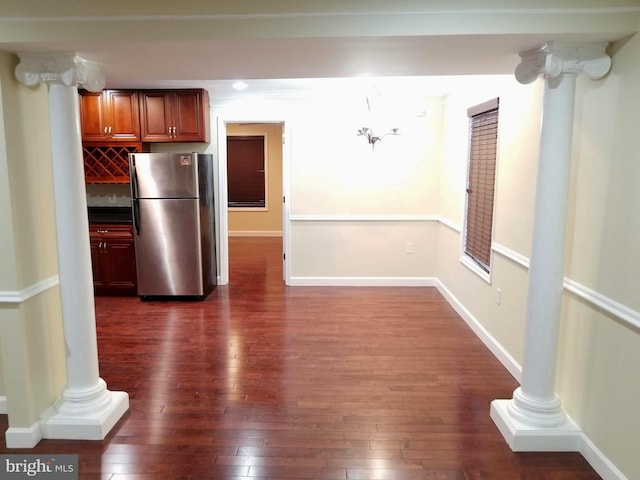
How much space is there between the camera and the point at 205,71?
9.21 ft

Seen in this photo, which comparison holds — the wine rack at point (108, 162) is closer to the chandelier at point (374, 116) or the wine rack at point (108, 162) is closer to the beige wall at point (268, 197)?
the chandelier at point (374, 116)

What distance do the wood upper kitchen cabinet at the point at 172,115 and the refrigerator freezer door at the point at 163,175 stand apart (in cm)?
49

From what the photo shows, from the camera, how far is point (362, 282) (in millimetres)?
5773

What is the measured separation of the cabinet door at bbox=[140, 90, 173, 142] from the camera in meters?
5.09

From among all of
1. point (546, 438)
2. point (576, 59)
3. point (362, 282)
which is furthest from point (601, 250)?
point (362, 282)

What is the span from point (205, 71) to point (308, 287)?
3.39 metres

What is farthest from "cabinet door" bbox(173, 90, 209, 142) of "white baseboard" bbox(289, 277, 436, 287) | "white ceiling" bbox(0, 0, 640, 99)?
"white ceiling" bbox(0, 0, 640, 99)

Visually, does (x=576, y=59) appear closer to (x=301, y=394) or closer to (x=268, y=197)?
(x=301, y=394)

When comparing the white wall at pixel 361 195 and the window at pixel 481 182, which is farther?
the white wall at pixel 361 195

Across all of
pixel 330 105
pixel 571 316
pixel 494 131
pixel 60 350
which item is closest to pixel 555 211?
pixel 571 316

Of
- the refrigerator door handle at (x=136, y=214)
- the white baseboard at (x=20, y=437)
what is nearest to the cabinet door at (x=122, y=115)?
the refrigerator door handle at (x=136, y=214)

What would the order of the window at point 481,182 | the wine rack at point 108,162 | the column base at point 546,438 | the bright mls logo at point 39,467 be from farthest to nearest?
1. the wine rack at point 108,162
2. the window at point 481,182
3. the column base at point 546,438
4. the bright mls logo at point 39,467

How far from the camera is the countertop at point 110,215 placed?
5168 millimetres

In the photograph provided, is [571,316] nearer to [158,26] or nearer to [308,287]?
[158,26]
